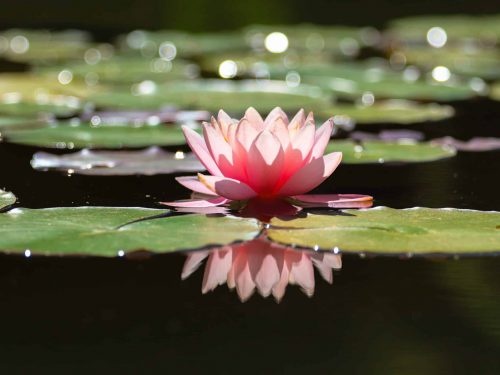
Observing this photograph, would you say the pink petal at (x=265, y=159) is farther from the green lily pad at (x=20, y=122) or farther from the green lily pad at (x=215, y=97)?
the green lily pad at (x=215, y=97)

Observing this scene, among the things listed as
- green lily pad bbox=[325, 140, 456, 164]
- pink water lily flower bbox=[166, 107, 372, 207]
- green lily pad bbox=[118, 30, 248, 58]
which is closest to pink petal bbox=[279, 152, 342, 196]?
pink water lily flower bbox=[166, 107, 372, 207]

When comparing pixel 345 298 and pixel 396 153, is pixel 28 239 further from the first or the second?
pixel 396 153

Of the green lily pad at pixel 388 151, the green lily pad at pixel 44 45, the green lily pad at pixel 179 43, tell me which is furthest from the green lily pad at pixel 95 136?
the green lily pad at pixel 179 43

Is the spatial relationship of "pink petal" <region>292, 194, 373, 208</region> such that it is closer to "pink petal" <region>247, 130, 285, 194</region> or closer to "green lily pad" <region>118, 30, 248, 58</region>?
"pink petal" <region>247, 130, 285, 194</region>

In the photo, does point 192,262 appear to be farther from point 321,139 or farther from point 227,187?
point 321,139

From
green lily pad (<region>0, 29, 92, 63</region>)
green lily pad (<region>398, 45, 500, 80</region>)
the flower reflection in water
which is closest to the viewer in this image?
the flower reflection in water

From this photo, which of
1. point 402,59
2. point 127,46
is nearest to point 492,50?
point 402,59

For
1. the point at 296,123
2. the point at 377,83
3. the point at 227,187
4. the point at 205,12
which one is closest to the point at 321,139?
the point at 296,123

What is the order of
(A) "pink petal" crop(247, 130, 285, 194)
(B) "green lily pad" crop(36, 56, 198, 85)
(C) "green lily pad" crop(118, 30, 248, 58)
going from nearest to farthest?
(A) "pink petal" crop(247, 130, 285, 194)
(B) "green lily pad" crop(36, 56, 198, 85)
(C) "green lily pad" crop(118, 30, 248, 58)
